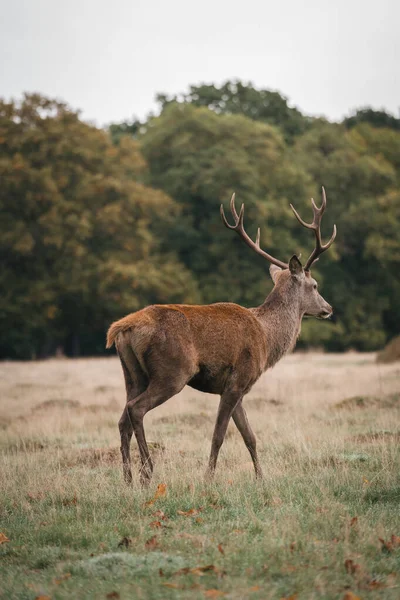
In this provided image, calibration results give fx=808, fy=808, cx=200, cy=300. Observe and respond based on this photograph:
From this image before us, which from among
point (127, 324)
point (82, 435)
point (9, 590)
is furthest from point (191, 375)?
point (82, 435)

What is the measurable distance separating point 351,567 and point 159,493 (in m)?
2.14

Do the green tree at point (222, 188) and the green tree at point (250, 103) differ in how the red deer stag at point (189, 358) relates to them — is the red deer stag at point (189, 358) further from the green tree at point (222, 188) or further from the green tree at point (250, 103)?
the green tree at point (250, 103)

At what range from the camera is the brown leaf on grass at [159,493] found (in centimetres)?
610

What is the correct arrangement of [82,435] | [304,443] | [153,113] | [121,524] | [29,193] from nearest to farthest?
1. [121,524]
2. [304,443]
3. [82,435]
4. [29,193]
5. [153,113]

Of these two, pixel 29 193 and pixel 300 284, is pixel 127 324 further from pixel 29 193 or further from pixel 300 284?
pixel 29 193

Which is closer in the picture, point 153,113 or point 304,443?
point 304,443

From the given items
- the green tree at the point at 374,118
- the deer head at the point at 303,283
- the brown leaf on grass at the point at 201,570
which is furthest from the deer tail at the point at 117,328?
the green tree at the point at 374,118

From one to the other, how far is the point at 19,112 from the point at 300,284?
2302 cm

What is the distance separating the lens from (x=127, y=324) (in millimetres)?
6980

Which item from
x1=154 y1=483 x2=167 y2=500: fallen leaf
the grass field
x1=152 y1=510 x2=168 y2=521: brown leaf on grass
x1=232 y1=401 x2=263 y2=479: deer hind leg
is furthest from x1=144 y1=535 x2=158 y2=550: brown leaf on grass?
x1=232 y1=401 x2=263 y2=479: deer hind leg

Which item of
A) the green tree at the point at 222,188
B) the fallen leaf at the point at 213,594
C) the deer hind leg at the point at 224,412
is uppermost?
the green tree at the point at 222,188

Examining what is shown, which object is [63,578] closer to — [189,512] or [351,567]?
[189,512]

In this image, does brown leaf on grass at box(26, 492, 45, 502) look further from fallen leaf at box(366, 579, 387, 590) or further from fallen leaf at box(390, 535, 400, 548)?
fallen leaf at box(366, 579, 387, 590)

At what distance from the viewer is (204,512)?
596 cm
